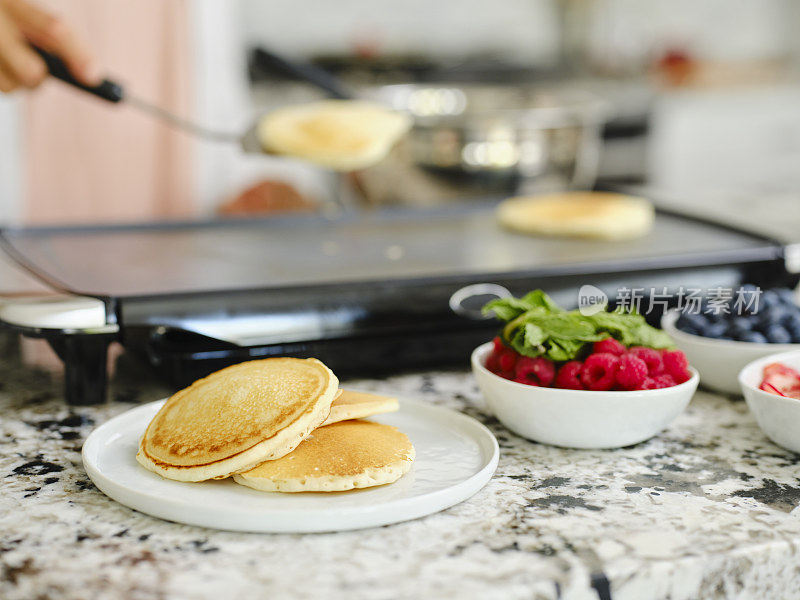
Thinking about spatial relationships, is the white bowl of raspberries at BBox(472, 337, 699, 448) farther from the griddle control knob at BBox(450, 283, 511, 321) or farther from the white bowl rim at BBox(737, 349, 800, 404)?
the griddle control knob at BBox(450, 283, 511, 321)

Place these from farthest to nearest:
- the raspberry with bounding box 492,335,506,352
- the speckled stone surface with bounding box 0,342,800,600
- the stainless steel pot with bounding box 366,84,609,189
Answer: the stainless steel pot with bounding box 366,84,609,189, the raspberry with bounding box 492,335,506,352, the speckled stone surface with bounding box 0,342,800,600

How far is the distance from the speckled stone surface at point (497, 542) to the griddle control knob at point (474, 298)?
8.8 inches

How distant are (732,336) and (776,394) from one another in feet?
0.50

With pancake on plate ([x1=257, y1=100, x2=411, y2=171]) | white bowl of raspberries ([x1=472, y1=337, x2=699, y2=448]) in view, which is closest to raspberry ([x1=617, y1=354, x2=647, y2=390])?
white bowl of raspberries ([x1=472, y1=337, x2=699, y2=448])

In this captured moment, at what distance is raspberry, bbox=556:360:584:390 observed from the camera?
0.77 metres

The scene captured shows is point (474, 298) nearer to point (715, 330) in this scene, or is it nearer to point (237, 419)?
point (715, 330)

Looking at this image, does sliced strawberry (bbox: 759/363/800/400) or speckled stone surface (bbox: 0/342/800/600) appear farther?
sliced strawberry (bbox: 759/363/800/400)

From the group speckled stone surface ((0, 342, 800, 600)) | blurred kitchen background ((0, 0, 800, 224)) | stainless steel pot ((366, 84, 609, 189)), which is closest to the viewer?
speckled stone surface ((0, 342, 800, 600))

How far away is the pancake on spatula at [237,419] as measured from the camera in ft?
2.15

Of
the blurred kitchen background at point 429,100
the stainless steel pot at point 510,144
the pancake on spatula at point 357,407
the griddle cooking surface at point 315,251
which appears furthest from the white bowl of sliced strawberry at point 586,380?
the stainless steel pot at point 510,144

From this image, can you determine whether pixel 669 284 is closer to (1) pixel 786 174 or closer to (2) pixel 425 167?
(2) pixel 425 167

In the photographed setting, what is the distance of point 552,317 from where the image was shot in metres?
0.79

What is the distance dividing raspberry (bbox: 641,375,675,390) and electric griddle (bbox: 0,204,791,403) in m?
0.26

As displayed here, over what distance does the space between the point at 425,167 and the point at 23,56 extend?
0.80m
